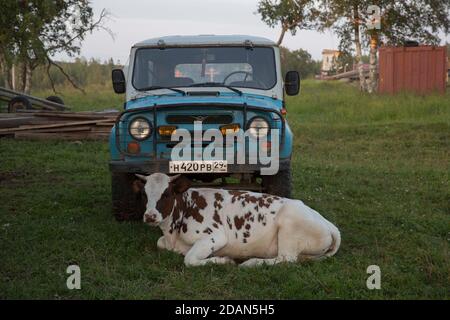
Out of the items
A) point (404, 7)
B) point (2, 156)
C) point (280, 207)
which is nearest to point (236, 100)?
point (280, 207)

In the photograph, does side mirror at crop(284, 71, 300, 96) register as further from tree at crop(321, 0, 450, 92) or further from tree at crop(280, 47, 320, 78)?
tree at crop(280, 47, 320, 78)

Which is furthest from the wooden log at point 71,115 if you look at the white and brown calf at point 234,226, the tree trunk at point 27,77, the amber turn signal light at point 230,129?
the tree trunk at point 27,77

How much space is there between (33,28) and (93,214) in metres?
7.03

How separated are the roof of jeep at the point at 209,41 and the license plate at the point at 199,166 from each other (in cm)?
209

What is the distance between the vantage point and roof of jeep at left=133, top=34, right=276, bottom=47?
8.23 metres

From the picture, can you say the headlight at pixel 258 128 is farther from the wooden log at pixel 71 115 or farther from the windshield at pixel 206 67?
the wooden log at pixel 71 115

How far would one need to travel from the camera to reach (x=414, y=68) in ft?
77.8

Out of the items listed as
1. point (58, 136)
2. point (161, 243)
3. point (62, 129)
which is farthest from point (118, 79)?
point (62, 129)

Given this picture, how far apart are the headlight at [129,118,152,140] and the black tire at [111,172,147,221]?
0.56 metres

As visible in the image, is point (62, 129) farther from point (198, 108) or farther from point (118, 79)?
point (198, 108)

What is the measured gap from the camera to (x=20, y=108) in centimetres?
2069

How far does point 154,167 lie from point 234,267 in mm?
1480

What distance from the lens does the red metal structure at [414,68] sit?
2348 cm

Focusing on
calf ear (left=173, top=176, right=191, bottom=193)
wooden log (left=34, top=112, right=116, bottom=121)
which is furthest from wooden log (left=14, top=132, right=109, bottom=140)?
calf ear (left=173, top=176, right=191, bottom=193)
